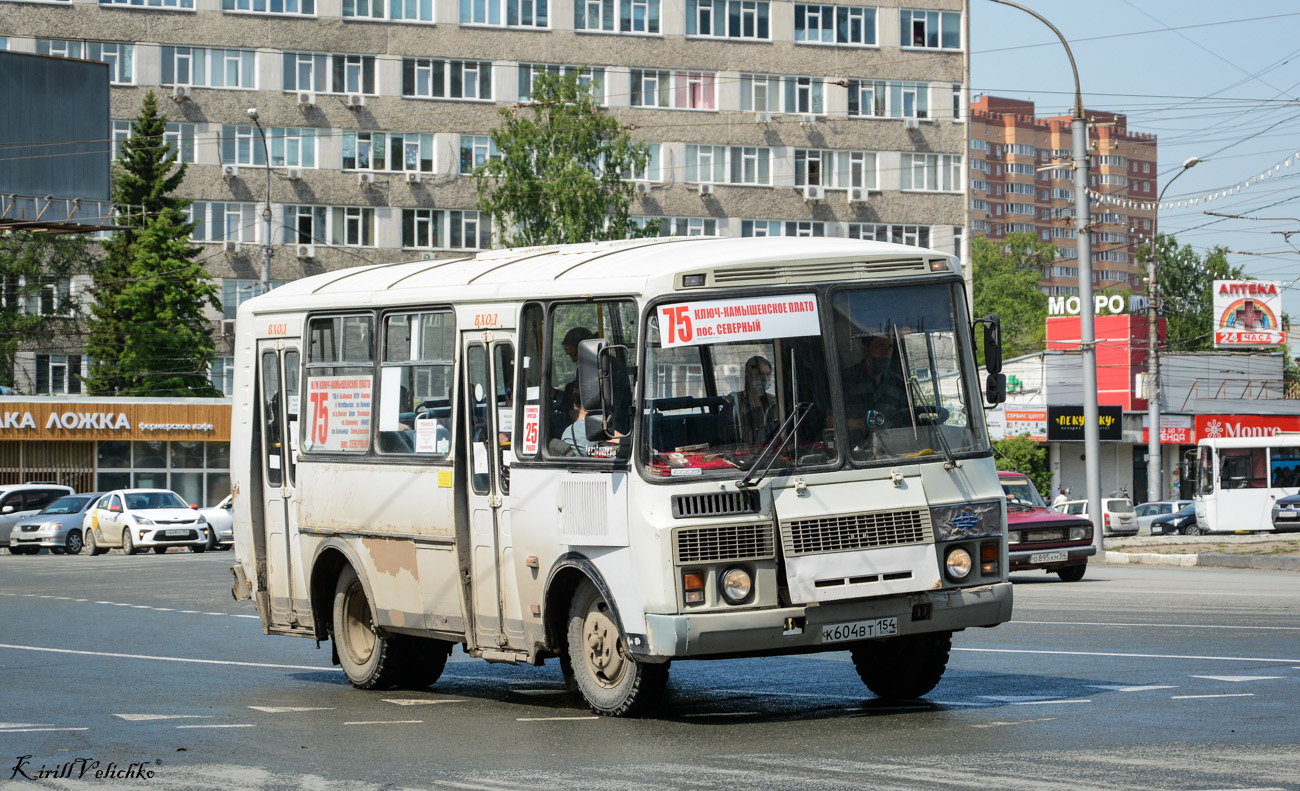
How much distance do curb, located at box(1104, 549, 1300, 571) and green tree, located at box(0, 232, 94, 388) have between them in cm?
4660

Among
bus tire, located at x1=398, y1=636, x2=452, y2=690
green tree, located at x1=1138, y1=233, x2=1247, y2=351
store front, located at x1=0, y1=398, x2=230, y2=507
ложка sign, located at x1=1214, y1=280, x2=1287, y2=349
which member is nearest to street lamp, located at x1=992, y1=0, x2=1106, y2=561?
bus tire, located at x1=398, y1=636, x2=452, y2=690

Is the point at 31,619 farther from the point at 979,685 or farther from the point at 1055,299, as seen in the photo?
the point at 1055,299

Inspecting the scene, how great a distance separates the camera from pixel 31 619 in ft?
67.4

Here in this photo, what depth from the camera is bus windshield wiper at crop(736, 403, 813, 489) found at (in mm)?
10195

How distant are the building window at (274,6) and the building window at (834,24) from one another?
1789 centimetres

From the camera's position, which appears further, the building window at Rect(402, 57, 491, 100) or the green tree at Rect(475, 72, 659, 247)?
the building window at Rect(402, 57, 491, 100)

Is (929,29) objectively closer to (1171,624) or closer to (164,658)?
→ (1171,624)

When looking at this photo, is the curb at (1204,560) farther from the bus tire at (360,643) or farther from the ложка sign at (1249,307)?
the ложка sign at (1249,307)

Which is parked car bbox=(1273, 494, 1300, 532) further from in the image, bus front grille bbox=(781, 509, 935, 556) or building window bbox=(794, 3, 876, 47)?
bus front grille bbox=(781, 509, 935, 556)

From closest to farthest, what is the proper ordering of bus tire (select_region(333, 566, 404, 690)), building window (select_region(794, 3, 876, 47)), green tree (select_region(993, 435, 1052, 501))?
bus tire (select_region(333, 566, 404, 690)) < building window (select_region(794, 3, 876, 47)) < green tree (select_region(993, 435, 1052, 501))

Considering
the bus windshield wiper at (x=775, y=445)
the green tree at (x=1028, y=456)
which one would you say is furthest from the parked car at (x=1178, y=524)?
the bus windshield wiper at (x=775, y=445)

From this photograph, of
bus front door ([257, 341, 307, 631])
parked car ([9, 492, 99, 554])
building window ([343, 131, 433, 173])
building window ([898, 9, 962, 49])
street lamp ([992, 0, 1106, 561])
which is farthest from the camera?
building window ([898, 9, 962, 49])

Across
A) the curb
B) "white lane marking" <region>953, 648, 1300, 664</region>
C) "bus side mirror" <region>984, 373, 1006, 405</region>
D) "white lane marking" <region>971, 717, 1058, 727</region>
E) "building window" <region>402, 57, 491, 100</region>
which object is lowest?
the curb

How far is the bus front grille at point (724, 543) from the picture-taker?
1012 centimetres
